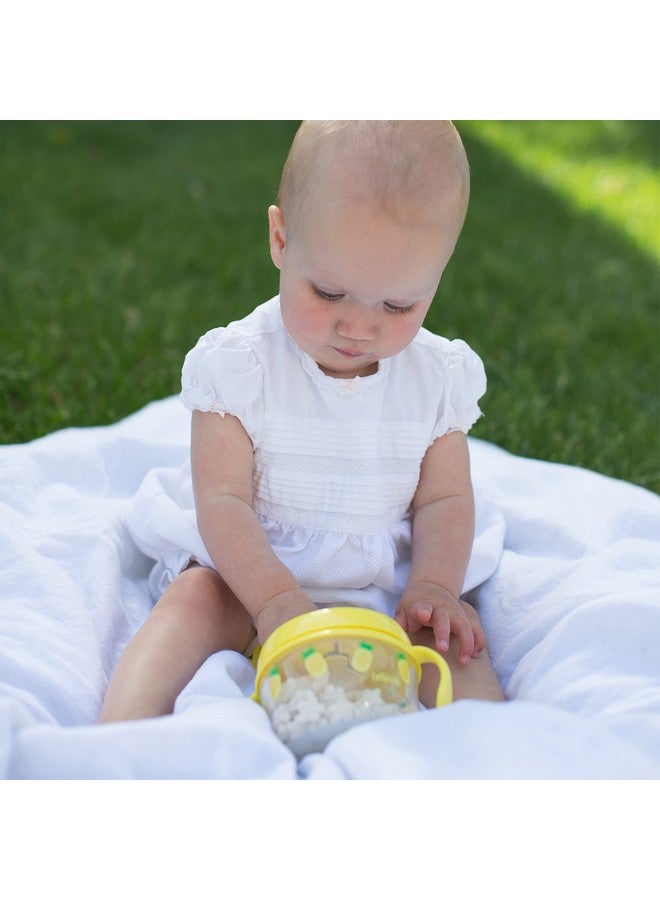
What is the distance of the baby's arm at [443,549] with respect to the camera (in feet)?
5.60

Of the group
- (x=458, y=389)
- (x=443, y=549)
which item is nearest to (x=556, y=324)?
(x=458, y=389)

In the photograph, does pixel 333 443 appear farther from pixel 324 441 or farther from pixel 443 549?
pixel 443 549

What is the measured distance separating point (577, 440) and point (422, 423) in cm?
103

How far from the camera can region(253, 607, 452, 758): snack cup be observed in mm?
1446

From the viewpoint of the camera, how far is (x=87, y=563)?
1947 millimetres

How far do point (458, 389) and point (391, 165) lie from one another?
510 mm

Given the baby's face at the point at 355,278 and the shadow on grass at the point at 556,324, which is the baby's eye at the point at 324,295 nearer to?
the baby's face at the point at 355,278

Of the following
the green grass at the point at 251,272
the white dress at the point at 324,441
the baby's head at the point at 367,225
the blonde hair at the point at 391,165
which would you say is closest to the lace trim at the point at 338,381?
the white dress at the point at 324,441

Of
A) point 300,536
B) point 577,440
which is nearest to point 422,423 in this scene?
point 300,536

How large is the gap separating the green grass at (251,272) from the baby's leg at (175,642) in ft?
3.41

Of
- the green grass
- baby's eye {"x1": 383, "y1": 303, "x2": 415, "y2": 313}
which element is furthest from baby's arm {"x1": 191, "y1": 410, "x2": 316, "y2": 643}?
the green grass

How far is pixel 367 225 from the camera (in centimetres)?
154

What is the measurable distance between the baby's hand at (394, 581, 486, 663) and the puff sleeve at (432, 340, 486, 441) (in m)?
0.30
